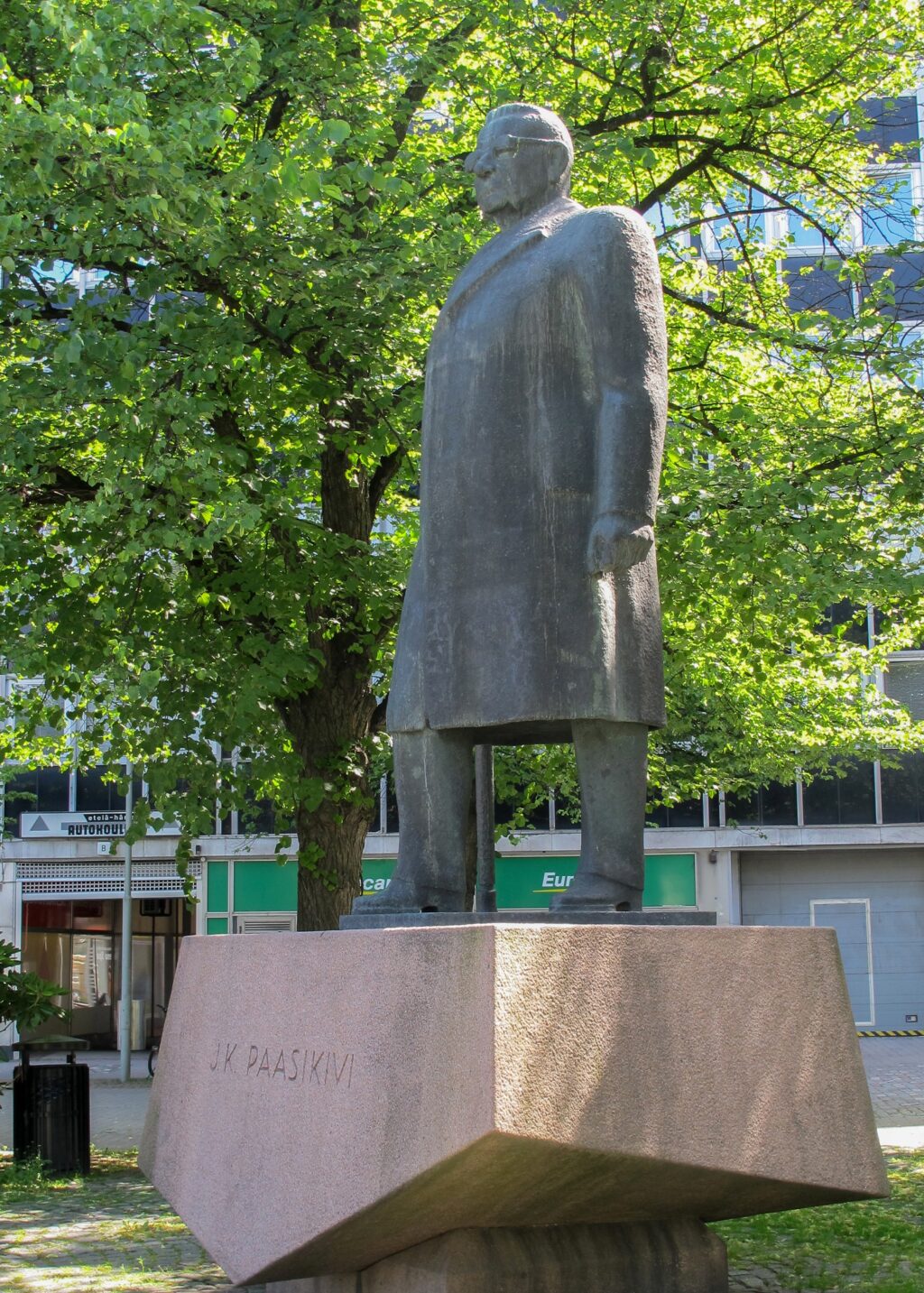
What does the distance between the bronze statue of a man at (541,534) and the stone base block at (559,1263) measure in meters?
1.00

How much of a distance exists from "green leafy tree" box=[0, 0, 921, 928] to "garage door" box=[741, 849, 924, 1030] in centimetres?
1543

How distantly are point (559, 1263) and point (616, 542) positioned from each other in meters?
2.16

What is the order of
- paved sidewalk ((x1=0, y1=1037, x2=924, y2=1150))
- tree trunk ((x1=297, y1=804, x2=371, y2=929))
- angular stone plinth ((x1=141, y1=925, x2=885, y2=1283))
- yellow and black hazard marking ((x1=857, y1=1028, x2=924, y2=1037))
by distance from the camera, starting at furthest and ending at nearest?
yellow and black hazard marking ((x1=857, y1=1028, x2=924, y2=1037))
paved sidewalk ((x1=0, y1=1037, x2=924, y2=1150))
tree trunk ((x1=297, y1=804, x2=371, y2=929))
angular stone plinth ((x1=141, y1=925, x2=885, y2=1283))

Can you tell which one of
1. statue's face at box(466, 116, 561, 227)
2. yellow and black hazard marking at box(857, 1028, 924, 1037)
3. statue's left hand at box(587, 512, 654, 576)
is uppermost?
statue's face at box(466, 116, 561, 227)

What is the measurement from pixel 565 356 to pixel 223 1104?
2703 mm

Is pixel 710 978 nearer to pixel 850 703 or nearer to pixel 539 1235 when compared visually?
pixel 539 1235

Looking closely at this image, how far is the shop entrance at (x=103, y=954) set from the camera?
98.7 ft

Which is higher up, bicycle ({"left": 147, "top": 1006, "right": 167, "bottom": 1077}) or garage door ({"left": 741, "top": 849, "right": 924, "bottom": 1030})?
garage door ({"left": 741, "top": 849, "right": 924, "bottom": 1030})

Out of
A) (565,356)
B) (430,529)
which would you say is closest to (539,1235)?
(430,529)

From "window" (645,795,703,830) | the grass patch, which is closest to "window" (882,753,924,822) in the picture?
"window" (645,795,703,830)

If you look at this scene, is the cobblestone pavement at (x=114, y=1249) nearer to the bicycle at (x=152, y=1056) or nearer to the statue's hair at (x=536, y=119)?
the statue's hair at (x=536, y=119)

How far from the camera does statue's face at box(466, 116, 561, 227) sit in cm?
562

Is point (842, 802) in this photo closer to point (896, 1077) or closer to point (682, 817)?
point (682, 817)

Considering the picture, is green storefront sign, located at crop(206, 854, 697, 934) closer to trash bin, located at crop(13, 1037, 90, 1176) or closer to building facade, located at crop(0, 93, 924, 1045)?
building facade, located at crop(0, 93, 924, 1045)
